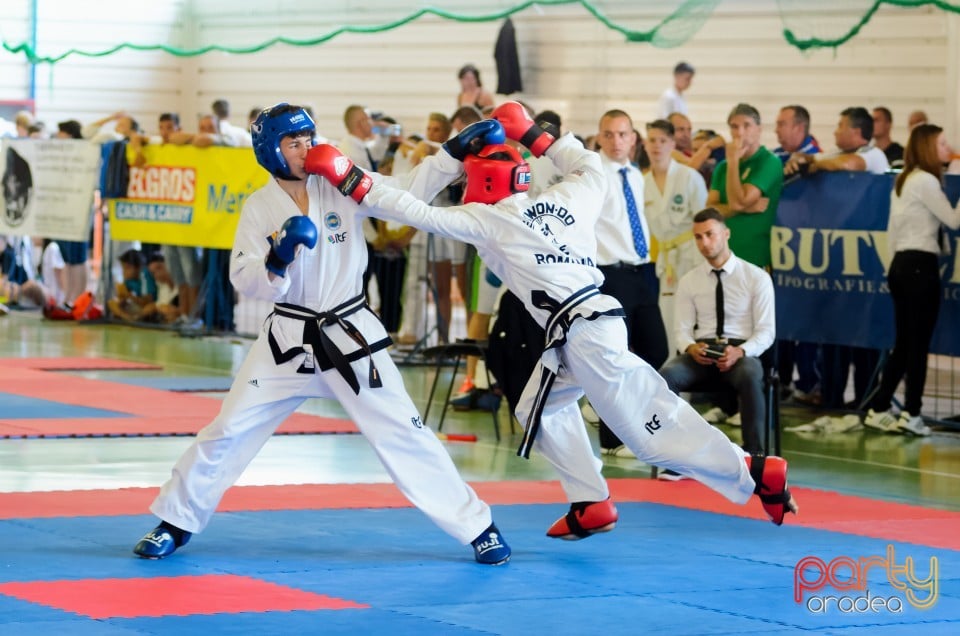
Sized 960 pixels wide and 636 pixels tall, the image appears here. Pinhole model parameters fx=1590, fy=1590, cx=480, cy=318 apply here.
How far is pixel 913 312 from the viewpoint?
9.43 metres

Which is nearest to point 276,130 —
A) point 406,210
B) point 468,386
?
point 406,210

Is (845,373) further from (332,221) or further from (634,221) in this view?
(332,221)

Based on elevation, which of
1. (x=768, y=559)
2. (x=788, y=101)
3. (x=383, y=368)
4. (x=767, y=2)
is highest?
(x=767, y=2)

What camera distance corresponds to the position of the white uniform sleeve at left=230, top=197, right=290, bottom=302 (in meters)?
5.41

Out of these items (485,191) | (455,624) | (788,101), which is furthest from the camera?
(788,101)

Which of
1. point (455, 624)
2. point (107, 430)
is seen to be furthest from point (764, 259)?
point (455, 624)

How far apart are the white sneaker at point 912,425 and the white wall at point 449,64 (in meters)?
2.79

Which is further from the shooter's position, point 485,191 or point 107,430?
point 107,430

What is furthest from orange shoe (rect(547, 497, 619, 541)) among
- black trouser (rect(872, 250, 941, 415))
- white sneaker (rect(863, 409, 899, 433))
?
white sneaker (rect(863, 409, 899, 433))

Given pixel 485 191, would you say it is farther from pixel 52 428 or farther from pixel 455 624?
pixel 52 428

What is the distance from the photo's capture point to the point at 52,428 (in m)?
8.83

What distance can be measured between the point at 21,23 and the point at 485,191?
18869 mm

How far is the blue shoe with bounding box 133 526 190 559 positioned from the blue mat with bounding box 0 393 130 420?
3.95 meters

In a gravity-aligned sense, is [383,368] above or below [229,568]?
above
